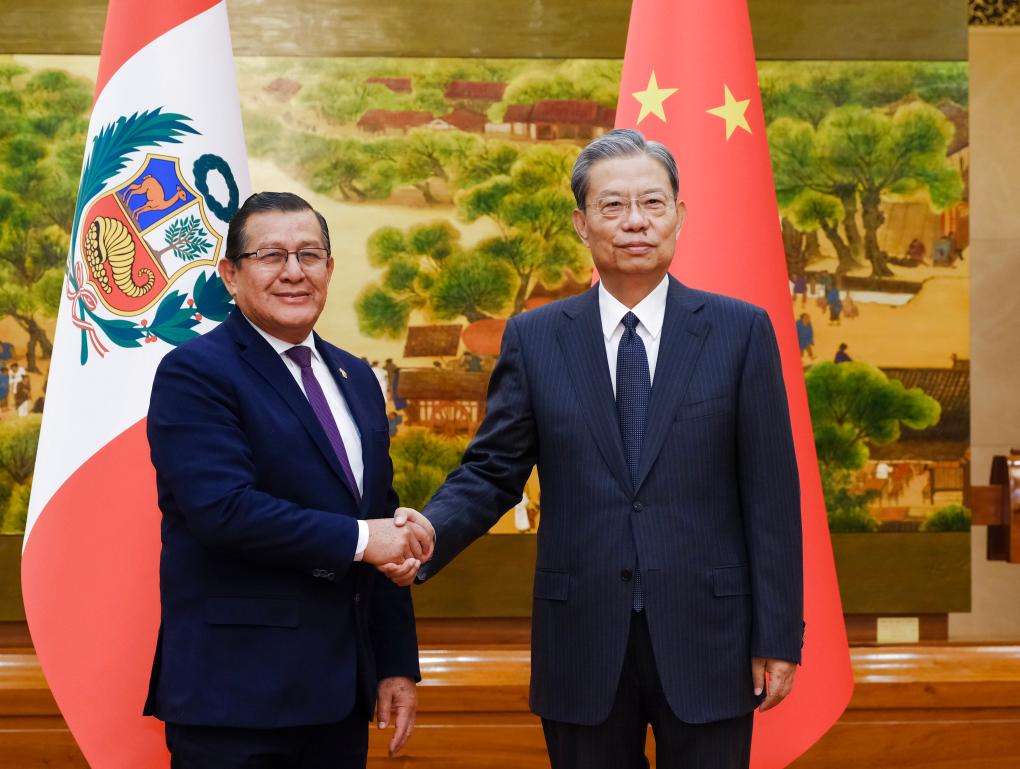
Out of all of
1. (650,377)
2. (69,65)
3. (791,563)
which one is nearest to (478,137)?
(69,65)

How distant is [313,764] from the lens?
5.85 feet

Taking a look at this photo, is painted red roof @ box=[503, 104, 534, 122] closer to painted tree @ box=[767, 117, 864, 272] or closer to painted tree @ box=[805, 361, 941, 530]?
painted tree @ box=[767, 117, 864, 272]

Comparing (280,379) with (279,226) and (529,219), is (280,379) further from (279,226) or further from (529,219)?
(529,219)

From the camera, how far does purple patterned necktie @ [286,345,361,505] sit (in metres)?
1.82

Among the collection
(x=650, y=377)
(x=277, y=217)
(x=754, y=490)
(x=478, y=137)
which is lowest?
(x=754, y=490)

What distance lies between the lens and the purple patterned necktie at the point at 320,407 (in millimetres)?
1817

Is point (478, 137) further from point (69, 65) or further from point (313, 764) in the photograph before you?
point (313, 764)

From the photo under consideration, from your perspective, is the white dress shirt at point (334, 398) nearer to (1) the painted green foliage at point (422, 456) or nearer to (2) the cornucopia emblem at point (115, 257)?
(2) the cornucopia emblem at point (115, 257)

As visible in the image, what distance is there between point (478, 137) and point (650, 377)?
193 centimetres

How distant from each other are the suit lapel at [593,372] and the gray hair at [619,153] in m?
0.18

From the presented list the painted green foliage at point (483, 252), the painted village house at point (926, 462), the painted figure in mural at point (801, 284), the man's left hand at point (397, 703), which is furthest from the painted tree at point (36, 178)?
the painted village house at point (926, 462)

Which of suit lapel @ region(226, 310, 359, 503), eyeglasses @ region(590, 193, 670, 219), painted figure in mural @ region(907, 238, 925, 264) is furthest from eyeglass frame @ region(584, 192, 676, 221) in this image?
painted figure in mural @ region(907, 238, 925, 264)

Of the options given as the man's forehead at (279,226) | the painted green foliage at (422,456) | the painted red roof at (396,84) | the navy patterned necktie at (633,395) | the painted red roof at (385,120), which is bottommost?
the painted green foliage at (422,456)

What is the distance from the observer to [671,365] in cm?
175
